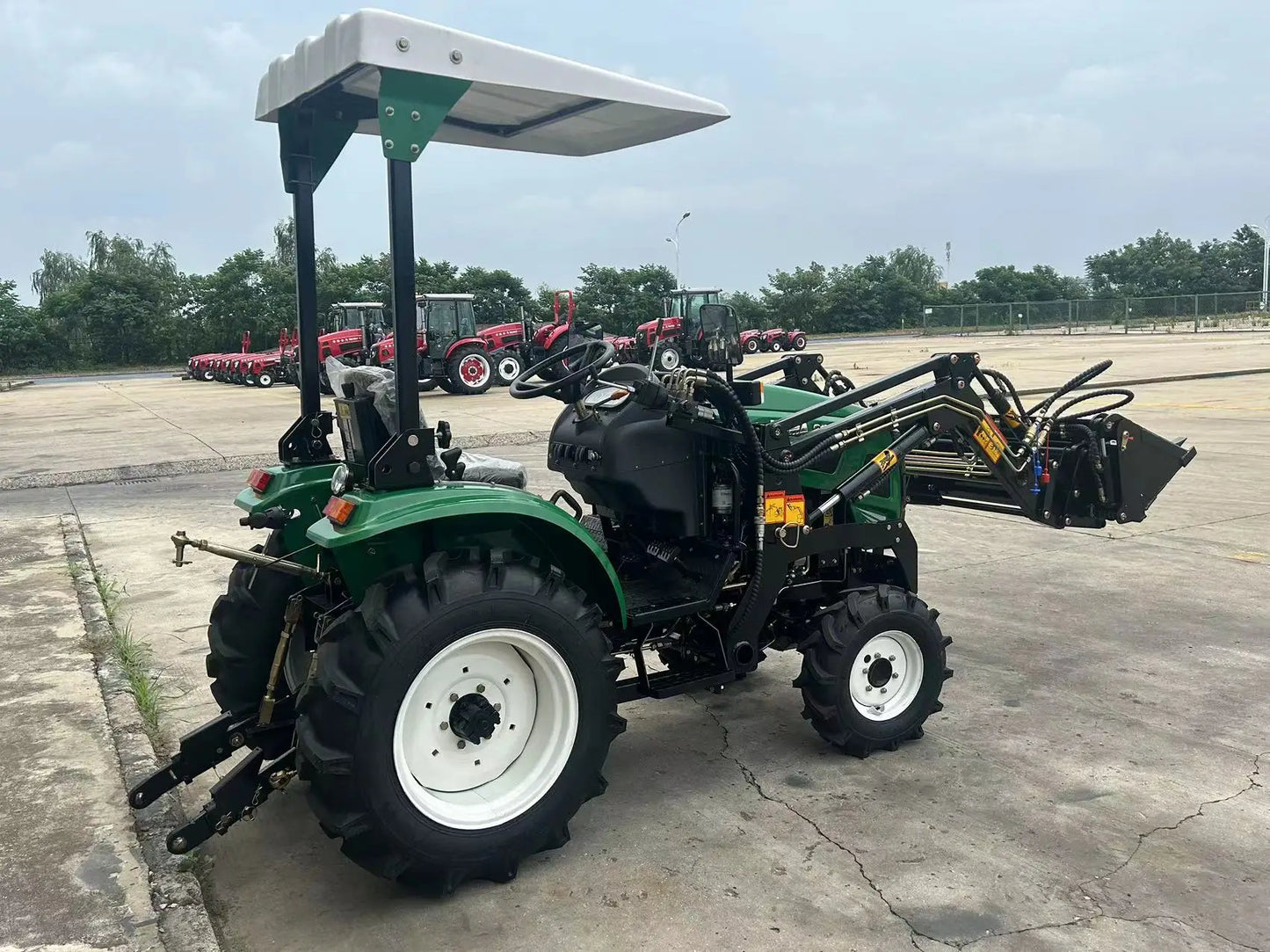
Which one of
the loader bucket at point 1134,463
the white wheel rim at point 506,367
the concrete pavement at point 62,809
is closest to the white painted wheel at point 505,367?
the white wheel rim at point 506,367

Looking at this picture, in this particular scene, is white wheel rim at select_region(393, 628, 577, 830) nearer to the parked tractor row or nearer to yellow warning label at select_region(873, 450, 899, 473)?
yellow warning label at select_region(873, 450, 899, 473)

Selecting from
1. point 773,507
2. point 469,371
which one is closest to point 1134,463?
point 773,507

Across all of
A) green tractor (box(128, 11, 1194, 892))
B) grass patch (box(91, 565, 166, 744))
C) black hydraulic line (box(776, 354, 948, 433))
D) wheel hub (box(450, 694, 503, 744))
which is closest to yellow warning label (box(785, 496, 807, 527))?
green tractor (box(128, 11, 1194, 892))

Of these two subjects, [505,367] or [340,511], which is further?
[505,367]

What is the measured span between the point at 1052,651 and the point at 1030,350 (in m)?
29.3

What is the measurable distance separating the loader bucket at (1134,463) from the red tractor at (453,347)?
17.8 metres

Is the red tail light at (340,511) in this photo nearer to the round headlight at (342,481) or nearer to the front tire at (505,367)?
the round headlight at (342,481)

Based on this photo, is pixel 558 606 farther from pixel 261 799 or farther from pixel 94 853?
pixel 94 853

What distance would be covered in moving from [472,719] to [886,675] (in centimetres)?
165

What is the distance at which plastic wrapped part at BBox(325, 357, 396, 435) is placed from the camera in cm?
297

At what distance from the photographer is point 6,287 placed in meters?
43.8

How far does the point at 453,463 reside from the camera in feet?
10.2

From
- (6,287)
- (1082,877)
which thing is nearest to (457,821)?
(1082,877)

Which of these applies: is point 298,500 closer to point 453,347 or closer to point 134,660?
point 134,660
